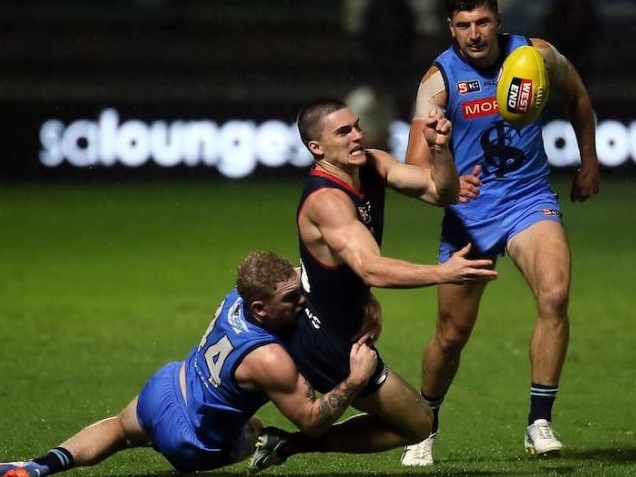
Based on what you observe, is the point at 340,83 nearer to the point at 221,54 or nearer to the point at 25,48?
the point at 221,54

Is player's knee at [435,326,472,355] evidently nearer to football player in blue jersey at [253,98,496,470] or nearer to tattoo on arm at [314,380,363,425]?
football player in blue jersey at [253,98,496,470]

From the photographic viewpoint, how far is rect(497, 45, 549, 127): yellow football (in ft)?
27.9

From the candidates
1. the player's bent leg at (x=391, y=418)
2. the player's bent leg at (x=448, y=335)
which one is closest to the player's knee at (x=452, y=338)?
the player's bent leg at (x=448, y=335)

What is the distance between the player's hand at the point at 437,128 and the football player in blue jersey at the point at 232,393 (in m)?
0.91

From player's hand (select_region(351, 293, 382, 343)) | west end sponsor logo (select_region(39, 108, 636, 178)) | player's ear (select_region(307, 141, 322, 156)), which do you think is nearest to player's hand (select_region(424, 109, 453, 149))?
player's ear (select_region(307, 141, 322, 156))

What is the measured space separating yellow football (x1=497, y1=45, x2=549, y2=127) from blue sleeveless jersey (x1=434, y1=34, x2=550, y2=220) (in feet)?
1.30

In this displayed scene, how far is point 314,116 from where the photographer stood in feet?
25.5

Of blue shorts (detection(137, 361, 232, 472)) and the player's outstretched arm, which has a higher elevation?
the player's outstretched arm

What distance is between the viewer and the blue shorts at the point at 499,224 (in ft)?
29.3

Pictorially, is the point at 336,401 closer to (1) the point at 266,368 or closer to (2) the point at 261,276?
(1) the point at 266,368

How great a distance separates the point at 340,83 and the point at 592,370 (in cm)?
937

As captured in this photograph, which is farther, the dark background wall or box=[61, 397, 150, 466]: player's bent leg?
the dark background wall

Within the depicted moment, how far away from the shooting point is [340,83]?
2025 centimetres

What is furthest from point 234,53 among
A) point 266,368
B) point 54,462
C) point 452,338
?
point 266,368
